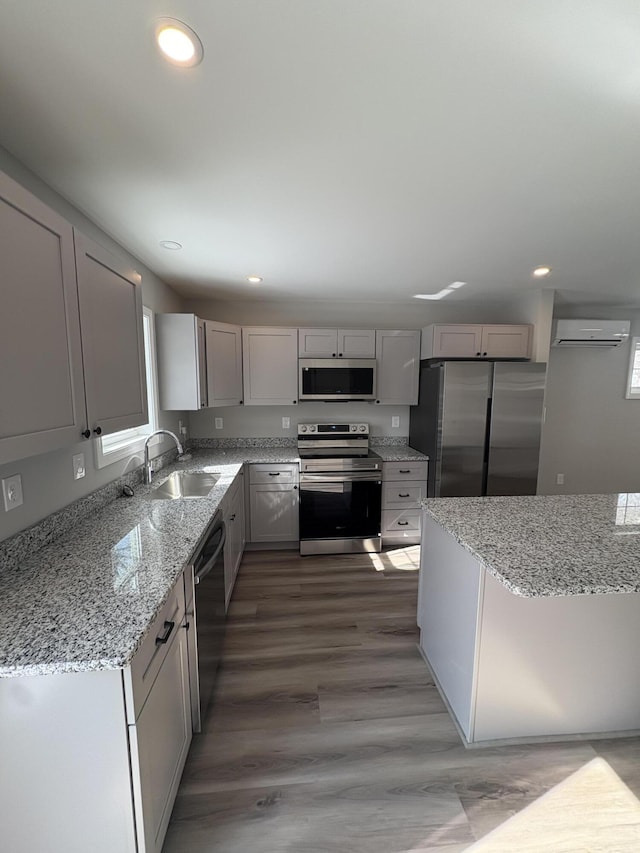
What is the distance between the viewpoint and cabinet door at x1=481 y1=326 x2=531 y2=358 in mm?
3266

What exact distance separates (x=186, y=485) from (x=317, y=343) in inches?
70.5

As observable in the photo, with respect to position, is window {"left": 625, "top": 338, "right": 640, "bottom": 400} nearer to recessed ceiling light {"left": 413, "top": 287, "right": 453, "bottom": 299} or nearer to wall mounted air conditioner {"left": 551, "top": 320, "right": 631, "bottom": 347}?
wall mounted air conditioner {"left": 551, "top": 320, "right": 631, "bottom": 347}

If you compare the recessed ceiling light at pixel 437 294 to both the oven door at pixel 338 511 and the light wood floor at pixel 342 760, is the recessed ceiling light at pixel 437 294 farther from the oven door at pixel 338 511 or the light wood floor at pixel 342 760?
the light wood floor at pixel 342 760

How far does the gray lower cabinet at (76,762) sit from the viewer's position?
2.65 feet

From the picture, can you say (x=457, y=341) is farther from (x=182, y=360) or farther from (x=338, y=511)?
(x=182, y=360)

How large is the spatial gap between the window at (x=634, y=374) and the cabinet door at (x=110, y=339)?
4.97 m

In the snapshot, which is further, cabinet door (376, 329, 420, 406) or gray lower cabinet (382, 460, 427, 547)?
cabinet door (376, 329, 420, 406)

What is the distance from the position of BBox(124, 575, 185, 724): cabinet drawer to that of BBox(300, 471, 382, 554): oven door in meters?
1.82

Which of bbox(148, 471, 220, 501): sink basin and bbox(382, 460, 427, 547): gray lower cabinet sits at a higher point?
bbox(148, 471, 220, 501): sink basin

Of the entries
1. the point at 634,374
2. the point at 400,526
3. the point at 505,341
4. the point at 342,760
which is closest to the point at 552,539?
the point at 342,760

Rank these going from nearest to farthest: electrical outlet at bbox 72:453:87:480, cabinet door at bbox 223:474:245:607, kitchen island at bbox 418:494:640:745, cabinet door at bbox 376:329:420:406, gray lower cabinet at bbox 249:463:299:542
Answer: kitchen island at bbox 418:494:640:745 < electrical outlet at bbox 72:453:87:480 < cabinet door at bbox 223:474:245:607 < gray lower cabinet at bbox 249:463:299:542 < cabinet door at bbox 376:329:420:406

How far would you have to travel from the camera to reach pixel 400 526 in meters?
3.22

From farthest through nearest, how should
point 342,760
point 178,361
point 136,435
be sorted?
point 178,361, point 136,435, point 342,760

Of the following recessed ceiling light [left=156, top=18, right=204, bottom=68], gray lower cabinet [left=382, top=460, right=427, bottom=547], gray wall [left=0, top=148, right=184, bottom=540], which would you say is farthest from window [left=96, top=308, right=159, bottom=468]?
gray lower cabinet [left=382, top=460, right=427, bottom=547]
